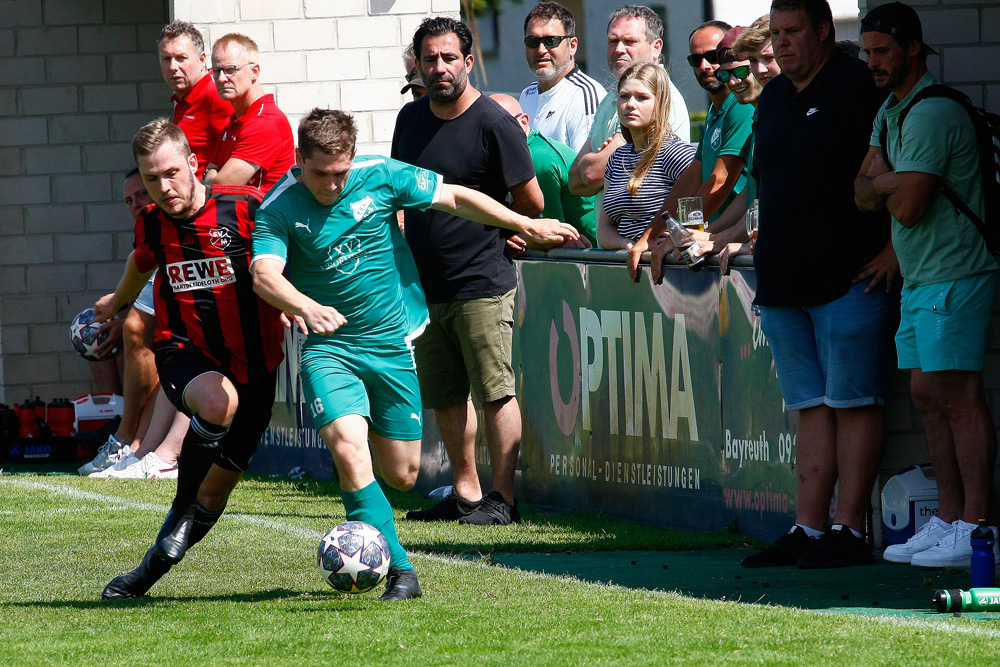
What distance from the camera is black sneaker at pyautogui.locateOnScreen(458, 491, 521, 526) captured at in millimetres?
8977

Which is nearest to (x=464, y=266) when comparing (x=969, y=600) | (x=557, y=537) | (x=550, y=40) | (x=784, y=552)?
(x=557, y=537)

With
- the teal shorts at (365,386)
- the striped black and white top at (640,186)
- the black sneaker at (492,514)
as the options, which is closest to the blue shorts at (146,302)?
the black sneaker at (492,514)

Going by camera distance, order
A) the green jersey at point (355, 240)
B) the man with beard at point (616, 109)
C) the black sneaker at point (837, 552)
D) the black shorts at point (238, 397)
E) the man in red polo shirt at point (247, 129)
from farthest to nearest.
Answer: the man in red polo shirt at point (247, 129)
the man with beard at point (616, 109)
the black sneaker at point (837, 552)
the black shorts at point (238, 397)
the green jersey at point (355, 240)

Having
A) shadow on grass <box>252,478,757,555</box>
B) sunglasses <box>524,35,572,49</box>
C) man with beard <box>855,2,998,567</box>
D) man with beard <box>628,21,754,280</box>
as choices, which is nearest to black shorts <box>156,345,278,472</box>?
shadow on grass <box>252,478,757,555</box>

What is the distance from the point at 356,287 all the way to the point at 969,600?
2835 mm

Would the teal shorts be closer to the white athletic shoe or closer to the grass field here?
the grass field

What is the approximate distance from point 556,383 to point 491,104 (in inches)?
71.8

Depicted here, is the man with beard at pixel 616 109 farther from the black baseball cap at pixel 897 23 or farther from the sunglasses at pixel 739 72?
the black baseball cap at pixel 897 23

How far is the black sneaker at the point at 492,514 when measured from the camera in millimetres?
8977

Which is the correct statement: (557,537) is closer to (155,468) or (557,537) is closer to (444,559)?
(444,559)

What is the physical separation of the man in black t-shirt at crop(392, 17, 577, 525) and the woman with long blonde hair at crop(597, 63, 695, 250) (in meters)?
0.59

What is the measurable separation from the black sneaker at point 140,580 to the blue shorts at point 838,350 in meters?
3.05

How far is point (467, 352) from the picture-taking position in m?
9.15

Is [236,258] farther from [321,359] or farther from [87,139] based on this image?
[87,139]
